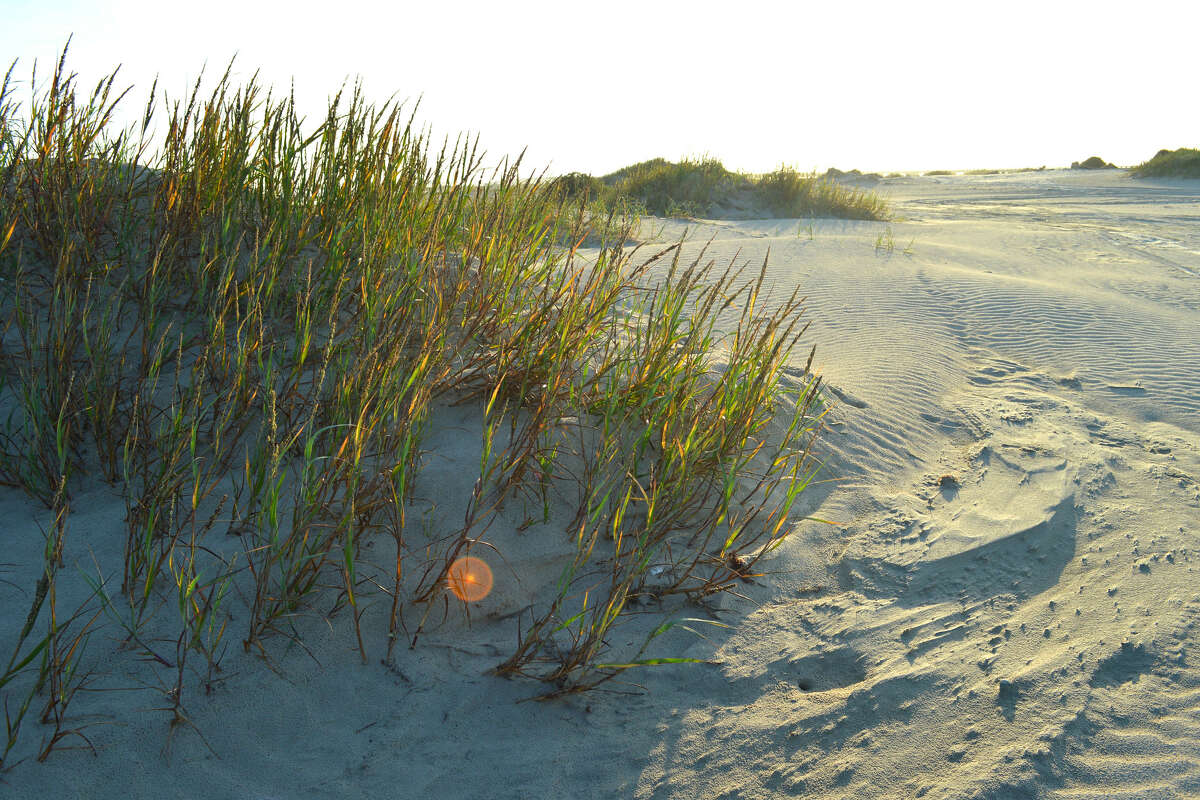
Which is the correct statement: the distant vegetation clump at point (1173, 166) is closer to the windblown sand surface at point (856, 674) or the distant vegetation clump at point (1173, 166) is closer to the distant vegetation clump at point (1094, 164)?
the distant vegetation clump at point (1094, 164)

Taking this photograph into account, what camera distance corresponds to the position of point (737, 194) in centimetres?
1201

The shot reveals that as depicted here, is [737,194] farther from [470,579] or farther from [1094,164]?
[1094,164]

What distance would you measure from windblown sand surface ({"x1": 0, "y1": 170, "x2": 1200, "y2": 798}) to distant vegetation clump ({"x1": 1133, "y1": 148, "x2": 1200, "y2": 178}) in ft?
60.6

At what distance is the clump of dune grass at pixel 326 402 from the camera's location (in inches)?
77.8

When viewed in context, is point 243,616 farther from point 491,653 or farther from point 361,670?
point 491,653

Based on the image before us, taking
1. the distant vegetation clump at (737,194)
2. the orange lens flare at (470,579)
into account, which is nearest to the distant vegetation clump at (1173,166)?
the distant vegetation clump at (737,194)

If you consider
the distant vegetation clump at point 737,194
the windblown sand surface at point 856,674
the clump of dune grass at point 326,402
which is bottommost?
the windblown sand surface at point 856,674

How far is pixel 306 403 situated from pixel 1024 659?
2.29m

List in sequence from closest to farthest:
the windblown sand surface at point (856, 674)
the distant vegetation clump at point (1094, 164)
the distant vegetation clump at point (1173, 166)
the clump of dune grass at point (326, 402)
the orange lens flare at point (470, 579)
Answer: the windblown sand surface at point (856, 674) < the clump of dune grass at point (326, 402) < the orange lens flare at point (470, 579) < the distant vegetation clump at point (1173, 166) < the distant vegetation clump at point (1094, 164)

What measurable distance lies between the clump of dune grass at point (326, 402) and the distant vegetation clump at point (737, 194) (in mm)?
8222

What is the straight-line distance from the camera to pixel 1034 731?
191cm

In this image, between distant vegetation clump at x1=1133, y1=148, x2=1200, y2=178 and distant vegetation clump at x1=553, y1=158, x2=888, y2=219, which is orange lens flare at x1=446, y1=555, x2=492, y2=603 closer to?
distant vegetation clump at x1=553, y1=158, x2=888, y2=219

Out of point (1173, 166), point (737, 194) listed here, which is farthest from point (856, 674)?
point (1173, 166)

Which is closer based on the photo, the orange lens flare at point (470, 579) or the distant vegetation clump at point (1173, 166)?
the orange lens flare at point (470, 579)
